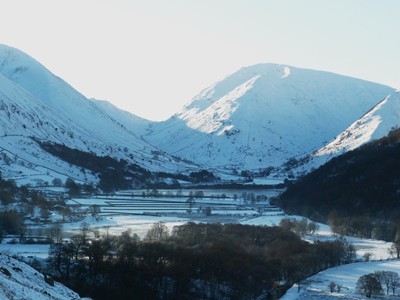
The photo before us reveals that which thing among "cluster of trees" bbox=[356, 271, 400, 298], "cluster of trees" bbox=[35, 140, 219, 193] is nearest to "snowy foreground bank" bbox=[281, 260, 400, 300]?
"cluster of trees" bbox=[356, 271, 400, 298]

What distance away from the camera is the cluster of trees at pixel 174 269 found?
47.3 meters

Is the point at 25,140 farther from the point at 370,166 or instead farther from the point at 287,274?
the point at 287,274

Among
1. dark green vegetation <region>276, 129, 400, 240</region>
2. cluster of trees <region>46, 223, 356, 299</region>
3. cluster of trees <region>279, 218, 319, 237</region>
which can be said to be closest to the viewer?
cluster of trees <region>46, 223, 356, 299</region>

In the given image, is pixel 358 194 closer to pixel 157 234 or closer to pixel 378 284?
pixel 157 234

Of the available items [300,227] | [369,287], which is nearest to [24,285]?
[369,287]

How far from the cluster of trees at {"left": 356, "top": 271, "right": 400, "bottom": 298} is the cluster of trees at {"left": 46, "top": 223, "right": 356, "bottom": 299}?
587cm

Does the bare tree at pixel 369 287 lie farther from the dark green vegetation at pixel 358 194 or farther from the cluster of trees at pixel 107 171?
the cluster of trees at pixel 107 171

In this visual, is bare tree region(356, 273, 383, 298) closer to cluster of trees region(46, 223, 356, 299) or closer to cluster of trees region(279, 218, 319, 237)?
cluster of trees region(46, 223, 356, 299)

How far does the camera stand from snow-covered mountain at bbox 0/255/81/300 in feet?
88.4

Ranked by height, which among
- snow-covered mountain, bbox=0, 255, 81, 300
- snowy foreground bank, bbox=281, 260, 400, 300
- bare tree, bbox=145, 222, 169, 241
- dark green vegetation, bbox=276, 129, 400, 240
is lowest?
snowy foreground bank, bbox=281, 260, 400, 300

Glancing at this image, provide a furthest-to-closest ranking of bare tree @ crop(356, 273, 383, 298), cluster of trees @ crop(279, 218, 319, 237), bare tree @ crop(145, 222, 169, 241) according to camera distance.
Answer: cluster of trees @ crop(279, 218, 319, 237), bare tree @ crop(145, 222, 169, 241), bare tree @ crop(356, 273, 383, 298)

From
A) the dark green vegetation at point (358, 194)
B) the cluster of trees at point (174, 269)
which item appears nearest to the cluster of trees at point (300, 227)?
the dark green vegetation at point (358, 194)

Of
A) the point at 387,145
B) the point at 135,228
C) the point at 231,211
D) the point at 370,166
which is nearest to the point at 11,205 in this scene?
the point at 135,228

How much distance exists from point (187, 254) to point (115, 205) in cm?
6772
